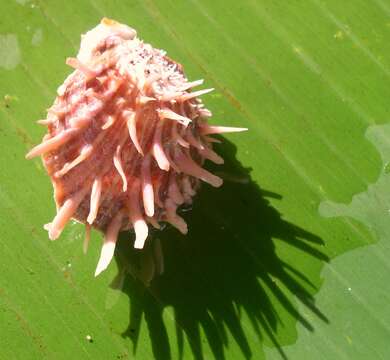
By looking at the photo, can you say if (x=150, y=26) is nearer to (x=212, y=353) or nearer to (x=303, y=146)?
(x=303, y=146)

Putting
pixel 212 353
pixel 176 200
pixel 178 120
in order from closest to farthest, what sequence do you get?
pixel 178 120
pixel 176 200
pixel 212 353

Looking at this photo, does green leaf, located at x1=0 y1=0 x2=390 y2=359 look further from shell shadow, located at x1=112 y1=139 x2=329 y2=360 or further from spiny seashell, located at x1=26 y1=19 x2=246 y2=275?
spiny seashell, located at x1=26 y1=19 x2=246 y2=275

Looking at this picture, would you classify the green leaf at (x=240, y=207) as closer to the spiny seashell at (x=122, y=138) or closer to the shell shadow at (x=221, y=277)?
the shell shadow at (x=221, y=277)

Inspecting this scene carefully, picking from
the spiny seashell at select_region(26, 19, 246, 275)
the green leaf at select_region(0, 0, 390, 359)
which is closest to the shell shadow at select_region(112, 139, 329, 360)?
the green leaf at select_region(0, 0, 390, 359)

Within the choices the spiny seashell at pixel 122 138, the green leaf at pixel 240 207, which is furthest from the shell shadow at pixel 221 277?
the spiny seashell at pixel 122 138

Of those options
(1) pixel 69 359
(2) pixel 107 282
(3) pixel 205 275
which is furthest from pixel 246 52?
(1) pixel 69 359

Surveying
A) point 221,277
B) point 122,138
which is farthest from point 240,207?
point 122,138

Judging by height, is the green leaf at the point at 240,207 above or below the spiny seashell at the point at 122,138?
below

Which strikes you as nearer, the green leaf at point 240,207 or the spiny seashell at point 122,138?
the spiny seashell at point 122,138
